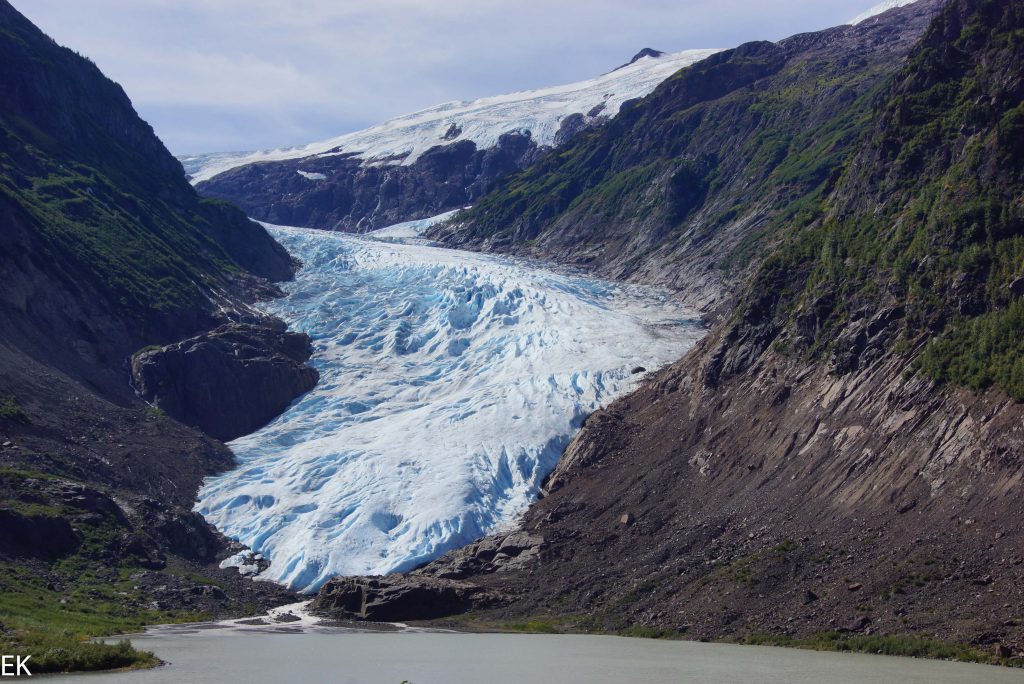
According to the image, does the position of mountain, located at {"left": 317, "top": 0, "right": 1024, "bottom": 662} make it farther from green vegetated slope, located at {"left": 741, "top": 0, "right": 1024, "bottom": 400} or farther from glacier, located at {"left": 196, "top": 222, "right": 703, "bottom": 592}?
glacier, located at {"left": 196, "top": 222, "right": 703, "bottom": 592}

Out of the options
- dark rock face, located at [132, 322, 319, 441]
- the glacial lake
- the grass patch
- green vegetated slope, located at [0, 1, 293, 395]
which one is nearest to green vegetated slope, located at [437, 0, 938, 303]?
green vegetated slope, located at [0, 1, 293, 395]

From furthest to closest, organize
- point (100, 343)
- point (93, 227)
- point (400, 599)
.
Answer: point (93, 227), point (100, 343), point (400, 599)

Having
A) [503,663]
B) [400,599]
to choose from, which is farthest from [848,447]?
[400,599]

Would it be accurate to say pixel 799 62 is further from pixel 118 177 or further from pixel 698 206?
pixel 118 177

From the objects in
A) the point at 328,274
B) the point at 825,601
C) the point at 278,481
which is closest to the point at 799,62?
the point at 328,274

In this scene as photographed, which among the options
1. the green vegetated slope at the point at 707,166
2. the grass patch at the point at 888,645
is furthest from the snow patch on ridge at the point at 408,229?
the grass patch at the point at 888,645

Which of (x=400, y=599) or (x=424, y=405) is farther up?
(x=424, y=405)

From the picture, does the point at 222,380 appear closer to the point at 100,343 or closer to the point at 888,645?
the point at 100,343
